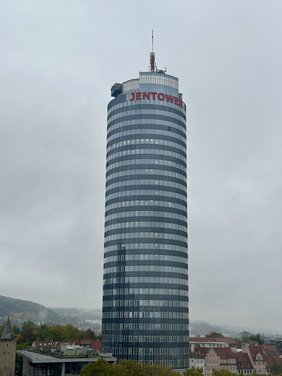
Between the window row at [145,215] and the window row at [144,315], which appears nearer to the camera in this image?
the window row at [144,315]

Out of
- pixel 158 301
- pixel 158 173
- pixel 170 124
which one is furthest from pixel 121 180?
pixel 158 301

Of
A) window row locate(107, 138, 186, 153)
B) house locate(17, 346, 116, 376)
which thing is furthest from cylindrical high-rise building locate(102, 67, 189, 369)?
house locate(17, 346, 116, 376)

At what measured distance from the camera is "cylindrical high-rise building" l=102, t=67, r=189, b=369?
169 metres

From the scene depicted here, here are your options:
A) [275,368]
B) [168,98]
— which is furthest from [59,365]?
[168,98]

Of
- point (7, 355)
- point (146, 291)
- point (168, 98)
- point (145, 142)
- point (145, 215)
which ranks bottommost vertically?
point (7, 355)

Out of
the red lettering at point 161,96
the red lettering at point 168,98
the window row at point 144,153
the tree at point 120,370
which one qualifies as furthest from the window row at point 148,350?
the red lettering at point 168,98

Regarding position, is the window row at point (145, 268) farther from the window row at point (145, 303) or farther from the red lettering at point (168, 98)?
the red lettering at point (168, 98)

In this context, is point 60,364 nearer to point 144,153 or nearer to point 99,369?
point 99,369

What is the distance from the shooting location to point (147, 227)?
174500 millimetres

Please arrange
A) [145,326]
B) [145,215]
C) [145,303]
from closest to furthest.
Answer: [145,326] → [145,303] → [145,215]

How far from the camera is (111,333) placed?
173m

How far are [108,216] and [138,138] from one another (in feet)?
104

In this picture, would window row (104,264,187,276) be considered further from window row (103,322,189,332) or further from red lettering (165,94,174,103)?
red lettering (165,94,174,103)

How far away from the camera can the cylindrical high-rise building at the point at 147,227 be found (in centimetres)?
16862
